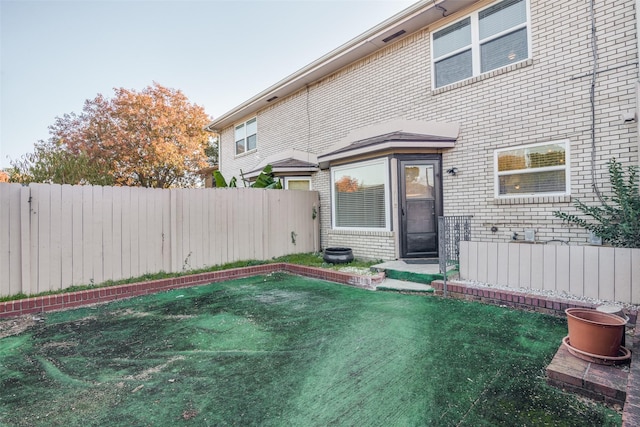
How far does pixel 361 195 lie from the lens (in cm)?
777

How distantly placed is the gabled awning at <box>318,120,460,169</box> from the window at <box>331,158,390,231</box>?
37 cm

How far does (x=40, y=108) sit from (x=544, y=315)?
24.4m

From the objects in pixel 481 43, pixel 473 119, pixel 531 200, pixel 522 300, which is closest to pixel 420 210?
pixel 531 200

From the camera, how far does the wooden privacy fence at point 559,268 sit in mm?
3693

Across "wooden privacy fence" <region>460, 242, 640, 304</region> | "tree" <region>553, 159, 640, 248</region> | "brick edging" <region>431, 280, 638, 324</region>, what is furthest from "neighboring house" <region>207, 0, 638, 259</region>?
"brick edging" <region>431, 280, 638, 324</region>

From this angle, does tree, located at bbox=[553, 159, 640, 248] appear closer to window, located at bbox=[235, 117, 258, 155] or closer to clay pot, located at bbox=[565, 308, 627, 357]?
clay pot, located at bbox=[565, 308, 627, 357]

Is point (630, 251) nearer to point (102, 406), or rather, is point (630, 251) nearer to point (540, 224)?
point (540, 224)

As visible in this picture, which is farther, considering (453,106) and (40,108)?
(40,108)

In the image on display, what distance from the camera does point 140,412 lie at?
7.01 ft

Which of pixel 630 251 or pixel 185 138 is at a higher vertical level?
pixel 185 138

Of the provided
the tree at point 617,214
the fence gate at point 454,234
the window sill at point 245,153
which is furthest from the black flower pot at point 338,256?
the window sill at point 245,153

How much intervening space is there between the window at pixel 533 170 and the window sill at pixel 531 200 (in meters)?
0.09

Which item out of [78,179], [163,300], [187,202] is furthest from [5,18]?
[163,300]

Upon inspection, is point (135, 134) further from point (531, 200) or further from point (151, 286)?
point (531, 200)
